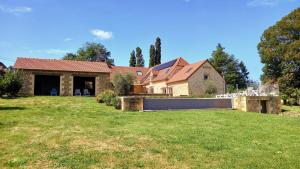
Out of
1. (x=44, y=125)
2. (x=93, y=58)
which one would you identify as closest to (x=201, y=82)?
(x=44, y=125)

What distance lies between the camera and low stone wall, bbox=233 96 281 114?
871 inches

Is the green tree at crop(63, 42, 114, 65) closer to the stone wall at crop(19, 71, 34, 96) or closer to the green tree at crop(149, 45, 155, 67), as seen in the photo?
the green tree at crop(149, 45, 155, 67)

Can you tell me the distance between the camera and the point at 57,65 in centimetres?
3359

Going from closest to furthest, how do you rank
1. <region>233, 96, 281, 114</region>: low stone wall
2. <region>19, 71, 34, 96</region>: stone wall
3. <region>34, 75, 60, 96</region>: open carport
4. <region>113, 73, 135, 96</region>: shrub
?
<region>233, 96, 281, 114</region>: low stone wall, <region>19, 71, 34, 96</region>: stone wall, <region>113, 73, 135, 96</region>: shrub, <region>34, 75, 60, 96</region>: open carport

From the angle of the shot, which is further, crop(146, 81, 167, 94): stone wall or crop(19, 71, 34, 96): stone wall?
crop(146, 81, 167, 94): stone wall

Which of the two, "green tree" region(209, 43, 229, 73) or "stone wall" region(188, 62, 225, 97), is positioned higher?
"green tree" region(209, 43, 229, 73)

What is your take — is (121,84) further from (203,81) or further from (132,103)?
(132,103)

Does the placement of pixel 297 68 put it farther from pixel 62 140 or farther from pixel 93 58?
pixel 93 58

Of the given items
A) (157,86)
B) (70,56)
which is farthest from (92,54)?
(157,86)

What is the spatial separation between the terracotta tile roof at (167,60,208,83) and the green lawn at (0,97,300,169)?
80.8 feet

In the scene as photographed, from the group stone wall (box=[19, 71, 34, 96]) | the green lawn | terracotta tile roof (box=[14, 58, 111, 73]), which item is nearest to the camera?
the green lawn

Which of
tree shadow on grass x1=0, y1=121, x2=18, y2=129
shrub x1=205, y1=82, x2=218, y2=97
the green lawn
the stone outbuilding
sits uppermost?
the stone outbuilding

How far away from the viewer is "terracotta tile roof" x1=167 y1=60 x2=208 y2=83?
37.2 metres

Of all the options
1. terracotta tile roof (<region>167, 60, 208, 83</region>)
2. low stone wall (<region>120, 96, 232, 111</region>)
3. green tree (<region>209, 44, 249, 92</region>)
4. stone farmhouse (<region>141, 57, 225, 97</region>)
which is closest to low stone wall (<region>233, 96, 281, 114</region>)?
low stone wall (<region>120, 96, 232, 111</region>)
